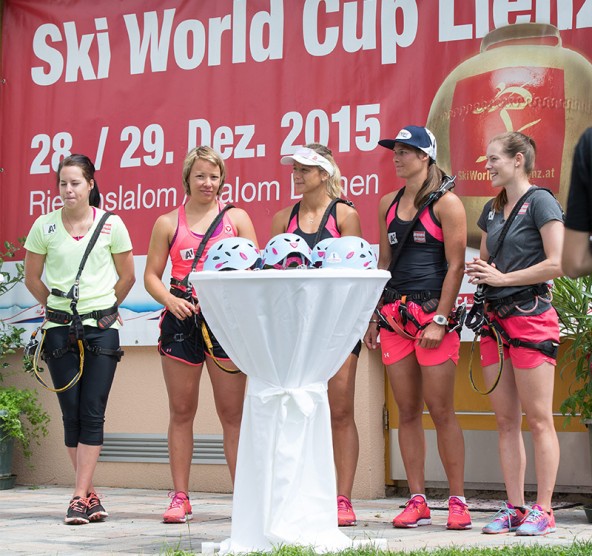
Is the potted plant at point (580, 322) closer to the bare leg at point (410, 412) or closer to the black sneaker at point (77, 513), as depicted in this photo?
the bare leg at point (410, 412)

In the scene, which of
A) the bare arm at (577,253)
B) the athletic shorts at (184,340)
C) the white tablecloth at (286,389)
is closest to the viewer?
the bare arm at (577,253)

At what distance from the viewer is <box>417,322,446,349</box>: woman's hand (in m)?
5.50

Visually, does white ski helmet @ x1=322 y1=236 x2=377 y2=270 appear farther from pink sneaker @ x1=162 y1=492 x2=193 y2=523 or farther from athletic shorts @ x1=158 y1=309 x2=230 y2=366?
pink sneaker @ x1=162 y1=492 x2=193 y2=523

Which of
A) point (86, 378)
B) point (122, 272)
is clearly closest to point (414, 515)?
point (86, 378)

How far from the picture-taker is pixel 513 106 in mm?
6867

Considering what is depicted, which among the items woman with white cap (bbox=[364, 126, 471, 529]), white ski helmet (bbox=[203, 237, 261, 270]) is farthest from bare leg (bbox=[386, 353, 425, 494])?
white ski helmet (bbox=[203, 237, 261, 270])

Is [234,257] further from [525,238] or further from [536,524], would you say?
[536,524]

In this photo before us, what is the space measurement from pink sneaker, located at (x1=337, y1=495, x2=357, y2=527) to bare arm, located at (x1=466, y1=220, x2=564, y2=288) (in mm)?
1300

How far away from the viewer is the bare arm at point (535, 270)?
5.24 meters

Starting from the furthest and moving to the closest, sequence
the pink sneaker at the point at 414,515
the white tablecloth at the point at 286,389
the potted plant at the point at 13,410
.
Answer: the potted plant at the point at 13,410 < the pink sneaker at the point at 414,515 < the white tablecloth at the point at 286,389

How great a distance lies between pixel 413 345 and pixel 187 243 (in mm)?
1304

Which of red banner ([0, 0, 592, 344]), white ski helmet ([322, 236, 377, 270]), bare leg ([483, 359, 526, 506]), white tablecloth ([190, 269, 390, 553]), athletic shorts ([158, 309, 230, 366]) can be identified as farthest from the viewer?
red banner ([0, 0, 592, 344])

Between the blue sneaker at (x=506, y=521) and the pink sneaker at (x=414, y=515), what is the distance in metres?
0.36

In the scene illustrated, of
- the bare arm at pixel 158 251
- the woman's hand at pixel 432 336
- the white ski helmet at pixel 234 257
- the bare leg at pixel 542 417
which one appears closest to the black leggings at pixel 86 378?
the bare arm at pixel 158 251
